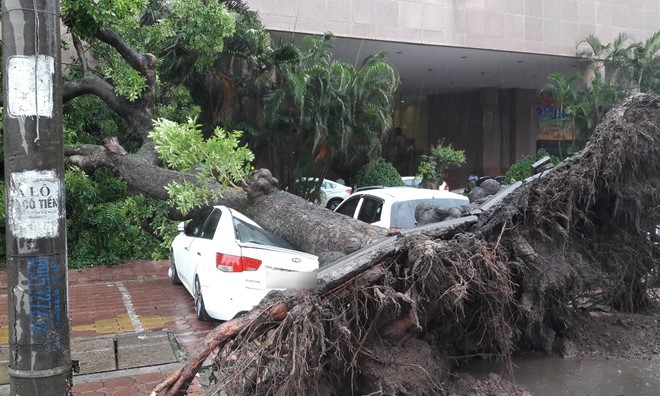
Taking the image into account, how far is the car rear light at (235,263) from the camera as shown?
6906 millimetres

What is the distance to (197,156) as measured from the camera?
22.9ft

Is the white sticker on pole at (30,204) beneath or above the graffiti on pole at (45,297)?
above

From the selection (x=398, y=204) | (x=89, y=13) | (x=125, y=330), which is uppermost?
(x=89, y=13)

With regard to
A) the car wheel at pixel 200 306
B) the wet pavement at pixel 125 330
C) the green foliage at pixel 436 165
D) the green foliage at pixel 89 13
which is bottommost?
the wet pavement at pixel 125 330

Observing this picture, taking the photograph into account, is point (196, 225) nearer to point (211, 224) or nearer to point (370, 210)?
point (211, 224)

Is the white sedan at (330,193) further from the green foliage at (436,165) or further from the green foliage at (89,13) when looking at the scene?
the green foliage at (89,13)

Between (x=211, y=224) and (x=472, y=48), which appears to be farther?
(x=472, y=48)

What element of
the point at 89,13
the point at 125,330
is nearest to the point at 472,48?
the point at 89,13

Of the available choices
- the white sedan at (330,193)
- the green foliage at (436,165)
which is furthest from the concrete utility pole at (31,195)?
the green foliage at (436,165)

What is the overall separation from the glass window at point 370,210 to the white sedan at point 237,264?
2.94 meters

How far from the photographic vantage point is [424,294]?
4.44 meters

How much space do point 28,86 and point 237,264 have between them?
3.45m

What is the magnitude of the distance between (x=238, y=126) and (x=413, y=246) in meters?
13.3

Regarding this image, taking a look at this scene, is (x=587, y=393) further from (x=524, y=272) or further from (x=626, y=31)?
(x=626, y=31)
